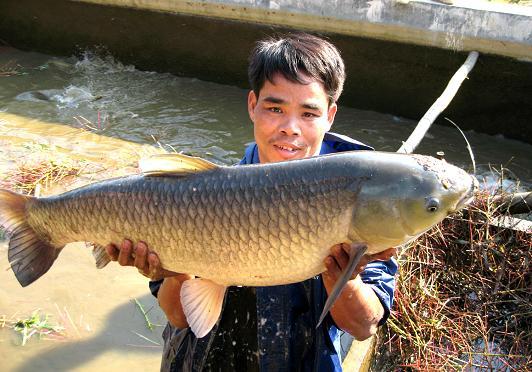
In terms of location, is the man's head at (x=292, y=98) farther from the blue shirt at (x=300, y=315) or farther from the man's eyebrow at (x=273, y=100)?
the blue shirt at (x=300, y=315)

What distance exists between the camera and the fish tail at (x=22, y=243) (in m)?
2.27

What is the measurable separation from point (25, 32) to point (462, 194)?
365 inches

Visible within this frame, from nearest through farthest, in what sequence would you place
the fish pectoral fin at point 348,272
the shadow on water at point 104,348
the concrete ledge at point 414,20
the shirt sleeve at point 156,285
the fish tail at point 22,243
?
the fish pectoral fin at point 348,272 → the fish tail at point 22,243 → the shirt sleeve at point 156,285 → the shadow on water at point 104,348 → the concrete ledge at point 414,20

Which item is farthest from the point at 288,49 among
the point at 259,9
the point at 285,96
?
the point at 259,9

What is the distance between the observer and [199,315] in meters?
2.01

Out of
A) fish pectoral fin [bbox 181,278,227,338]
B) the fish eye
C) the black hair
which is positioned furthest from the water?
the fish eye

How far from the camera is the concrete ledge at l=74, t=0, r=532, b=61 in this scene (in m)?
5.84

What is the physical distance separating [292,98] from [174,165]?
596mm

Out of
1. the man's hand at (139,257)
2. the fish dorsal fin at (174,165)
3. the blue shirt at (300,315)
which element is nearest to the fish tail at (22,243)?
the man's hand at (139,257)

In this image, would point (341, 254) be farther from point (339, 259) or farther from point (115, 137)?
point (115, 137)

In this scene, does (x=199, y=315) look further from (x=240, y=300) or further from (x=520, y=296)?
(x=520, y=296)

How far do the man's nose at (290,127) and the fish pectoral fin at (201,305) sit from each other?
2.09 ft

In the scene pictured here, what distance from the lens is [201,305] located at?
79.3 inches

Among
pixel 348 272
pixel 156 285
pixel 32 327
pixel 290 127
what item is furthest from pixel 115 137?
pixel 348 272
